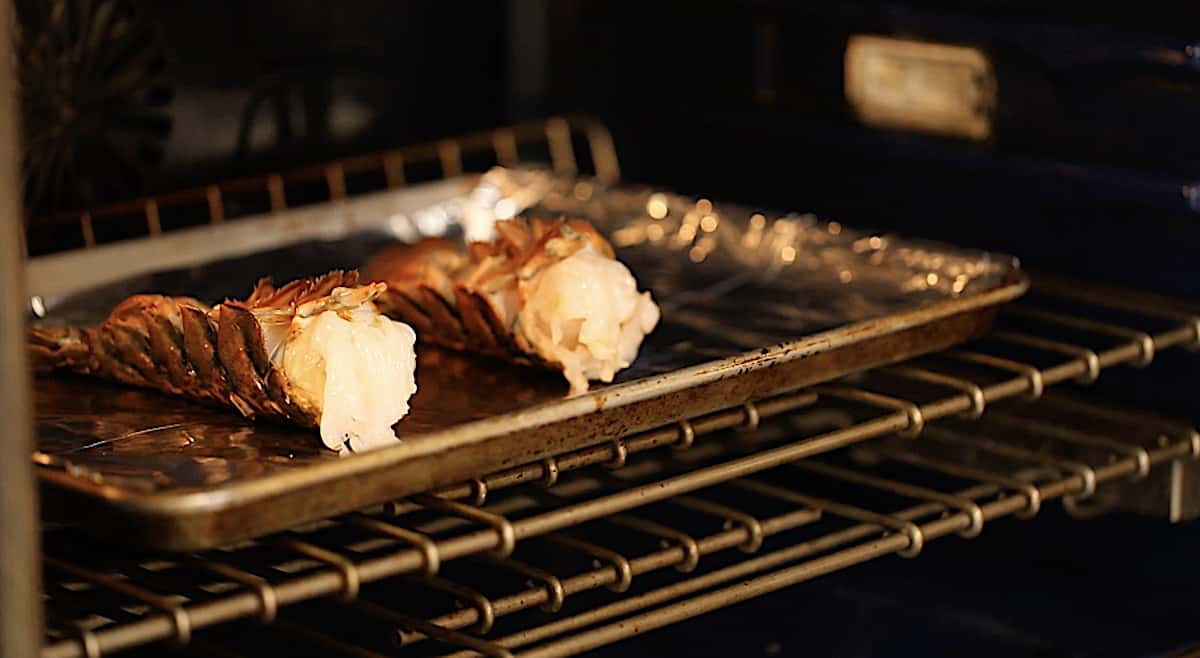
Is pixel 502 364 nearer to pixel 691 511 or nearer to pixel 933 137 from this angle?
pixel 691 511

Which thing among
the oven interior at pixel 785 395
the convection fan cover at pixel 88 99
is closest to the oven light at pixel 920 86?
the oven interior at pixel 785 395

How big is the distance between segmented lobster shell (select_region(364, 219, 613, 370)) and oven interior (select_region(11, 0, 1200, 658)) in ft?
0.42

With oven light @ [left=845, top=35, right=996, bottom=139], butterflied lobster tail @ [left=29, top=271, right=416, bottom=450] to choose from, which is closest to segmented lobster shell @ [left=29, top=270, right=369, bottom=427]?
butterflied lobster tail @ [left=29, top=271, right=416, bottom=450]

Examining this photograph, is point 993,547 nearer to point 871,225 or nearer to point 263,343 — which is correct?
point 871,225

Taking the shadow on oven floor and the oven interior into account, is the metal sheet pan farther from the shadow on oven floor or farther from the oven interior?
the shadow on oven floor

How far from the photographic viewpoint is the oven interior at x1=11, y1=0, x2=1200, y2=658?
1.25m

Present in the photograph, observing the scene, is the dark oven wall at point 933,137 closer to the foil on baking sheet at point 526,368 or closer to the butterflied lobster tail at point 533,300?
the foil on baking sheet at point 526,368

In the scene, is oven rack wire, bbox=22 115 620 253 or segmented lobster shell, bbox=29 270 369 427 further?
oven rack wire, bbox=22 115 620 253

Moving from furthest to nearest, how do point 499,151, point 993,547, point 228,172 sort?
1. point 499,151
2. point 228,172
3. point 993,547

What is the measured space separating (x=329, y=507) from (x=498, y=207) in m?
0.78

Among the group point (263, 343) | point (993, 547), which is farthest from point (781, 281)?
point (263, 343)

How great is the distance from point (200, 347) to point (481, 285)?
0.22 meters

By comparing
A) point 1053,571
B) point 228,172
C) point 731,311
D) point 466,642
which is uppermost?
point 228,172

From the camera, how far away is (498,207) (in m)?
1.79
